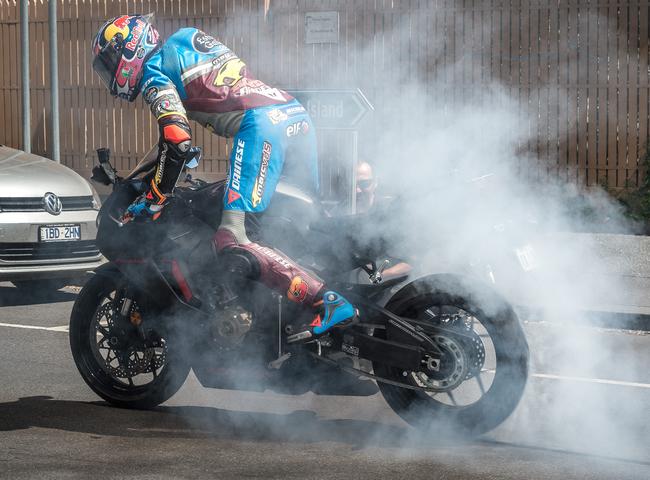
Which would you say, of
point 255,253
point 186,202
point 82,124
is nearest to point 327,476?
point 255,253

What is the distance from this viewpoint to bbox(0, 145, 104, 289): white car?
371 inches

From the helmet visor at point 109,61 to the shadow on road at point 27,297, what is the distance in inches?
179

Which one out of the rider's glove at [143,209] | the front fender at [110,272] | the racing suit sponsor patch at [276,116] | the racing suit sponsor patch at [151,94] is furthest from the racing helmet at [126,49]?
the front fender at [110,272]

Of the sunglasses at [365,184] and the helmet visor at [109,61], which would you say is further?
the sunglasses at [365,184]

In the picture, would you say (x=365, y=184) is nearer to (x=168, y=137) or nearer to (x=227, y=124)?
(x=227, y=124)

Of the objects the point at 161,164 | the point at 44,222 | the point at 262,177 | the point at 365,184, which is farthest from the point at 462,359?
the point at 44,222

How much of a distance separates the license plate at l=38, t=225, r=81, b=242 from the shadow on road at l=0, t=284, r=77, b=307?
26.6 inches

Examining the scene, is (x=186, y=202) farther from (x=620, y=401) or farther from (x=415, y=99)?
(x=415, y=99)

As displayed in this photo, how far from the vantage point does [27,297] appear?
407 inches

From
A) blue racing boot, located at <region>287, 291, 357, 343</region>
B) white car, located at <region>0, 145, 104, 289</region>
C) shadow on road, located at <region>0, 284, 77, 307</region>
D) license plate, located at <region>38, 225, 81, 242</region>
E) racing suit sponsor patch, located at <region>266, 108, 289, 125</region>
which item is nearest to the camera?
blue racing boot, located at <region>287, 291, 357, 343</region>

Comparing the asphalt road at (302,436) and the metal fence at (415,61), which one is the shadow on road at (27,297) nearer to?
the metal fence at (415,61)

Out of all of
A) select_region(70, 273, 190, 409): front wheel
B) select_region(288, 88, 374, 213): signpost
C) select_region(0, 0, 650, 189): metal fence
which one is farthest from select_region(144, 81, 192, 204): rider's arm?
select_region(288, 88, 374, 213): signpost

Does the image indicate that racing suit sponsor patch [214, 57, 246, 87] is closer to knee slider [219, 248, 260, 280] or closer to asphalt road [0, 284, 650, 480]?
knee slider [219, 248, 260, 280]

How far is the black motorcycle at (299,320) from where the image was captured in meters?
5.30
